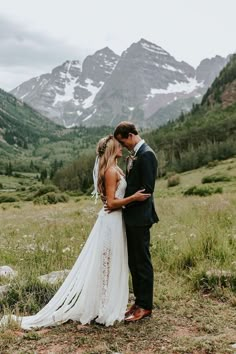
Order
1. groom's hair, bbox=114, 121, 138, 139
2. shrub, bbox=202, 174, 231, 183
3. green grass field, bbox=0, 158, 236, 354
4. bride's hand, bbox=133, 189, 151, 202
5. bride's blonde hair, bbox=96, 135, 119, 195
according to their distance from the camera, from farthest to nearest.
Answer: shrub, bbox=202, 174, 231, 183, bride's blonde hair, bbox=96, 135, 119, 195, groom's hair, bbox=114, 121, 138, 139, bride's hand, bbox=133, 189, 151, 202, green grass field, bbox=0, 158, 236, 354

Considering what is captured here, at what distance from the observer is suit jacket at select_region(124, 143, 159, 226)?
271 inches

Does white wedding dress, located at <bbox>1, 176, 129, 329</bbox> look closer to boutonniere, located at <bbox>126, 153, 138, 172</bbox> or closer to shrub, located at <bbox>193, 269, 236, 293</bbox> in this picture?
boutonniere, located at <bbox>126, 153, 138, 172</bbox>

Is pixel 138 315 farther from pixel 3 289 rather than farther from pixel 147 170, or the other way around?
pixel 3 289

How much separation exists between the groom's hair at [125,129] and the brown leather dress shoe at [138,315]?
2.67 meters

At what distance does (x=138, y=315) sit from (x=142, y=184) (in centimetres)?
199

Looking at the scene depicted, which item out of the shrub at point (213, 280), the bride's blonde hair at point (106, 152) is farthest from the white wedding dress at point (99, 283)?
the shrub at point (213, 280)

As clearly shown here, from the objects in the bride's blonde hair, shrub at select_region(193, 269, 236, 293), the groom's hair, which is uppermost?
the groom's hair

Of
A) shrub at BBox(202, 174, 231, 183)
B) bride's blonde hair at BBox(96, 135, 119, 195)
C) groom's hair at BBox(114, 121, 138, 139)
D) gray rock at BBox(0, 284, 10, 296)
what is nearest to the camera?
groom's hair at BBox(114, 121, 138, 139)

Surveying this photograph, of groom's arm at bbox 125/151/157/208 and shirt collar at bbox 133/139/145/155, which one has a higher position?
shirt collar at bbox 133/139/145/155

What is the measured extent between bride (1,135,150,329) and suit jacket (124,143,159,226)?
5.6 inches

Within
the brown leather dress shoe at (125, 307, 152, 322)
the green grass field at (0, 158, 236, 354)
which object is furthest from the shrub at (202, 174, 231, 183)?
the brown leather dress shoe at (125, 307, 152, 322)

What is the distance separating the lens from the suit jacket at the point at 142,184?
22.6ft

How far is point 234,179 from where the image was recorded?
189 feet

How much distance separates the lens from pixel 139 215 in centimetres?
698
